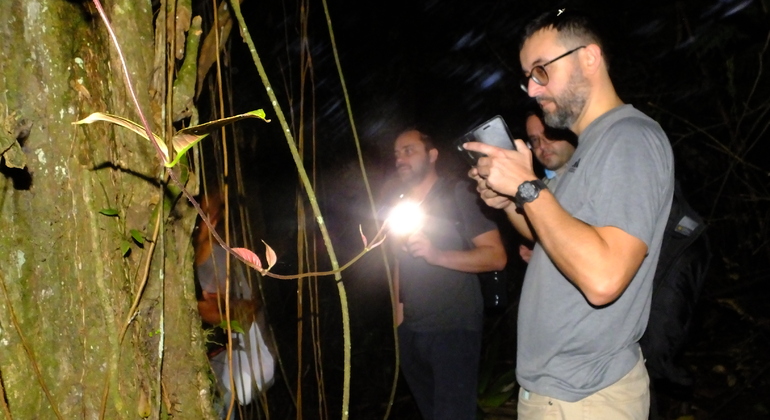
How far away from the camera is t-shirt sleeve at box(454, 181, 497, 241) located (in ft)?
9.78

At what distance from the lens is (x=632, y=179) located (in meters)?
1.52

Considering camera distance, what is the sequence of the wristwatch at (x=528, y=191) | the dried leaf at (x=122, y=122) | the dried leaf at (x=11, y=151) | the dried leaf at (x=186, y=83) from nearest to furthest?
the dried leaf at (x=122, y=122) → the dried leaf at (x=11, y=151) → the dried leaf at (x=186, y=83) → the wristwatch at (x=528, y=191)

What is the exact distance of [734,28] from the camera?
5109 millimetres

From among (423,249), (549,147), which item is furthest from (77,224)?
(549,147)

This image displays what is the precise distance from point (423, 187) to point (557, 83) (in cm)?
155

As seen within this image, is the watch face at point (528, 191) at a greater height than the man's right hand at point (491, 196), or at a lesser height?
lesser

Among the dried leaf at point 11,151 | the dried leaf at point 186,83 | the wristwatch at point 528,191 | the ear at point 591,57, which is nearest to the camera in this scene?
the dried leaf at point 11,151

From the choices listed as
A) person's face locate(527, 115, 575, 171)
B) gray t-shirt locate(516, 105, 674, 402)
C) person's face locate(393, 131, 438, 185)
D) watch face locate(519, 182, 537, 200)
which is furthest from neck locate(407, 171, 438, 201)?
watch face locate(519, 182, 537, 200)

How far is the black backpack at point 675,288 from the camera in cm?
183

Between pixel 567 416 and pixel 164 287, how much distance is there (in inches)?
43.1

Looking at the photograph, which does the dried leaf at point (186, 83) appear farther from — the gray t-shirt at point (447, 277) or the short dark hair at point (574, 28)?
the gray t-shirt at point (447, 277)

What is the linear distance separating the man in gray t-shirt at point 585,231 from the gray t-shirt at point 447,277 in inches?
47.0

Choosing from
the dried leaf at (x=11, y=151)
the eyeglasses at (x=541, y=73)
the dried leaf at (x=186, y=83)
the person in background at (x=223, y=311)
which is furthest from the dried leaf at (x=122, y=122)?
the person in background at (x=223, y=311)

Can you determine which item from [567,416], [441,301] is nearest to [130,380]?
[567,416]
